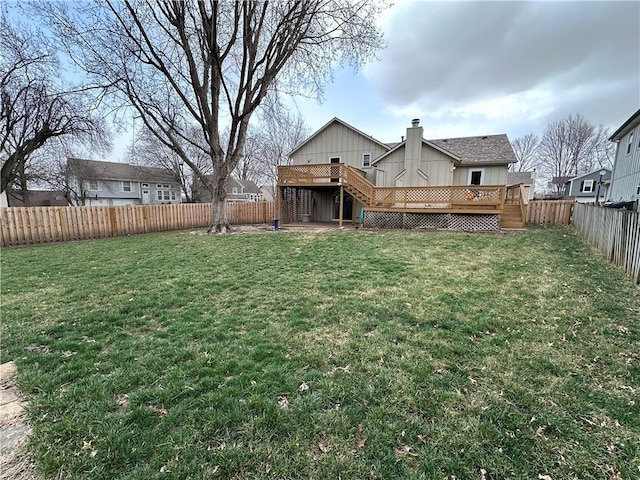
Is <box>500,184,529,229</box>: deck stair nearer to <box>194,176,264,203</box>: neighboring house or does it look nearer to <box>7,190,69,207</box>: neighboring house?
<box>194,176,264,203</box>: neighboring house

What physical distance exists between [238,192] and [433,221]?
36.6 meters

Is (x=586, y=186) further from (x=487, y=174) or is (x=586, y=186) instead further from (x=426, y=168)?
(x=426, y=168)

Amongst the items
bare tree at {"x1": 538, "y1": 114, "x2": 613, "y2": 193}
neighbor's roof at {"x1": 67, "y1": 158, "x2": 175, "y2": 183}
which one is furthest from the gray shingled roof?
neighbor's roof at {"x1": 67, "y1": 158, "x2": 175, "y2": 183}

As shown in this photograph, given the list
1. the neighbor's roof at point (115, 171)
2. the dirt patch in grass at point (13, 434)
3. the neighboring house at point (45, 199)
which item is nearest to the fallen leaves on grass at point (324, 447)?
the dirt patch in grass at point (13, 434)

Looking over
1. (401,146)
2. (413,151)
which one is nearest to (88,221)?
(401,146)

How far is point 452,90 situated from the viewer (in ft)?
51.6

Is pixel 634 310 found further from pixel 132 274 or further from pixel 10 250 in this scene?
pixel 10 250

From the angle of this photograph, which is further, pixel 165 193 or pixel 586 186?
pixel 165 193

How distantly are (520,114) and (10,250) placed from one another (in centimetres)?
4366

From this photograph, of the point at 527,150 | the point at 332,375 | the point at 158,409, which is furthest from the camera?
the point at 527,150

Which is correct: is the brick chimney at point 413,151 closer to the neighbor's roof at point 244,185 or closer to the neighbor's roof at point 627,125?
the neighbor's roof at point 627,125

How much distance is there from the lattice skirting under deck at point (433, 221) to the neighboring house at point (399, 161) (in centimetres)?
44

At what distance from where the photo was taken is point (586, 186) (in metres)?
34.9

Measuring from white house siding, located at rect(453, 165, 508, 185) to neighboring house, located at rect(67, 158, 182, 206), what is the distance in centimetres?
3031
